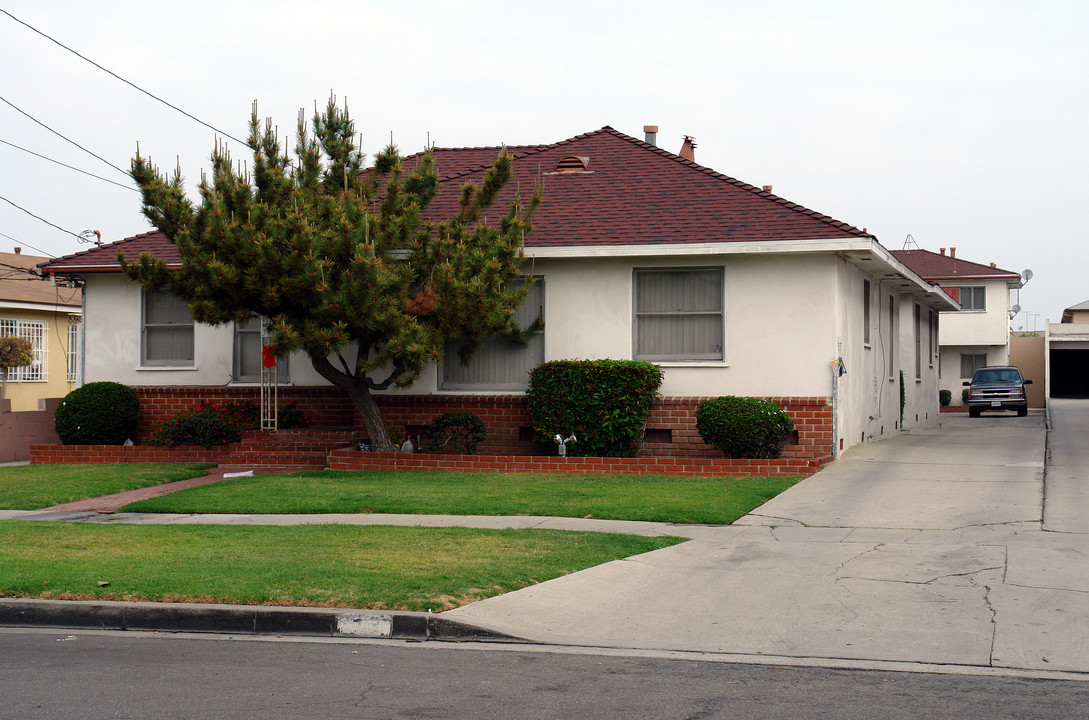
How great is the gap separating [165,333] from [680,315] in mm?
9190

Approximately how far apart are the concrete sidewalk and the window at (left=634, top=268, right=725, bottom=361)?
4.11 meters

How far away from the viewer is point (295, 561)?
959 centimetres

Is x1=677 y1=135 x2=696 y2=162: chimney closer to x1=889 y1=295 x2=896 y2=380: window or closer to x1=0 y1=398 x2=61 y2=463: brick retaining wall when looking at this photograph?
x1=889 y1=295 x2=896 y2=380: window

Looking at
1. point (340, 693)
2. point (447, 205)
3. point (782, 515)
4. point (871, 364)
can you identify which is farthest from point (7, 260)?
point (340, 693)

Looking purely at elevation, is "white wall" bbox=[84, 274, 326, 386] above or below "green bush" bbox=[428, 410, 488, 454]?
above

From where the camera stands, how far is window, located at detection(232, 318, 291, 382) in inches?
779

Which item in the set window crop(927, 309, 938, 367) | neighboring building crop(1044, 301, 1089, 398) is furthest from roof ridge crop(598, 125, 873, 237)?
neighboring building crop(1044, 301, 1089, 398)

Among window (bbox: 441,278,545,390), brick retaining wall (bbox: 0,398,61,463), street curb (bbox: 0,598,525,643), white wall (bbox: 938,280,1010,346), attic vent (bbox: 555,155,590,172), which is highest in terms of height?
attic vent (bbox: 555,155,590,172)

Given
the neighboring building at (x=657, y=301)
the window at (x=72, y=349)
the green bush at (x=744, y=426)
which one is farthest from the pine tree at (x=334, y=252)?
the window at (x=72, y=349)

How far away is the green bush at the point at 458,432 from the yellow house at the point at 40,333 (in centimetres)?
1445

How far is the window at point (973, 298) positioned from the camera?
46.2 meters

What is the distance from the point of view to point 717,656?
720 centimetres

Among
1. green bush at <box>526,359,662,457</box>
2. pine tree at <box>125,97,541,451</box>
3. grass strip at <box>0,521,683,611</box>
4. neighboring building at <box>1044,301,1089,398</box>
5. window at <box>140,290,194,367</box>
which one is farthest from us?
neighboring building at <box>1044,301,1089,398</box>

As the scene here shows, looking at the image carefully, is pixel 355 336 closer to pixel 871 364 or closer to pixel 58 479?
pixel 58 479
